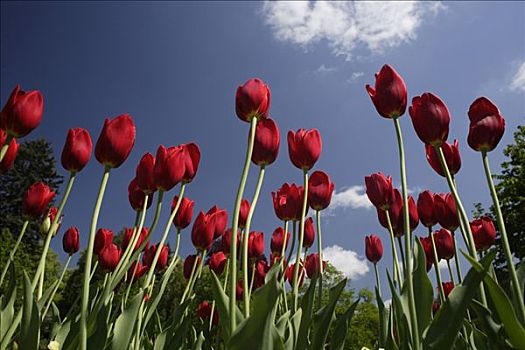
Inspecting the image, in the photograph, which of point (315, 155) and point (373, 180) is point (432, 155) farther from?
point (315, 155)

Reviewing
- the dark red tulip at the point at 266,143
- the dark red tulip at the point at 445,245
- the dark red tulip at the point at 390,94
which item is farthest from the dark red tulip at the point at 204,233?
the dark red tulip at the point at 445,245

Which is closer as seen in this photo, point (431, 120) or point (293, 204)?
point (431, 120)

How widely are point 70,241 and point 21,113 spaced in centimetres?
188

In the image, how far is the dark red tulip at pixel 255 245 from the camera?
367 centimetres

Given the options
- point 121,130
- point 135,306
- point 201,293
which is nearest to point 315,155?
point 121,130

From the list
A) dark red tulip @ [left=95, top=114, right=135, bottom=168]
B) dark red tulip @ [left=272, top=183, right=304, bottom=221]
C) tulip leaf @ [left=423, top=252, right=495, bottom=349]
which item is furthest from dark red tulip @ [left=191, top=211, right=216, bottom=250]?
tulip leaf @ [left=423, top=252, right=495, bottom=349]

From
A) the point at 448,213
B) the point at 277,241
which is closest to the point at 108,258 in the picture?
the point at 277,241

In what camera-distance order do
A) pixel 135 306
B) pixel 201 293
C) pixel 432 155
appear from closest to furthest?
pixel 135 306 < pixel 432 155 < pixel 201 293

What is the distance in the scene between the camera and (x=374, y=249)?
3738 millimetres

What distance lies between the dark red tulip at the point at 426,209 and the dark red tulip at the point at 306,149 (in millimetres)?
950

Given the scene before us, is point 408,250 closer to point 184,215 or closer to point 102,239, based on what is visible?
point 184,215

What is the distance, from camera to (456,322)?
1.68 meters

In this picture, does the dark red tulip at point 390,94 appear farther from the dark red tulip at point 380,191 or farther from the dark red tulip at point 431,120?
the dark red tulip at point 380,191

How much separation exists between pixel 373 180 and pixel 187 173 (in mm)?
1234
